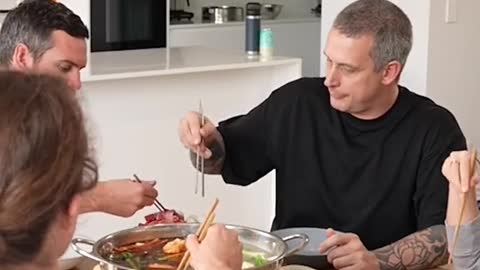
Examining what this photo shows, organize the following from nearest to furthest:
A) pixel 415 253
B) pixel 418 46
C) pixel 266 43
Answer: pixel 415 253 < pixel 418 46 < pixel 266 43

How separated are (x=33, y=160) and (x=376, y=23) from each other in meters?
1.46

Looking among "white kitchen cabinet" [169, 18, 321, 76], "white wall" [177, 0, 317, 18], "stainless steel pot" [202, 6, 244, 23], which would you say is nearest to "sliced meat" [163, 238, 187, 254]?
"white kitchen cabinet" [169, 18, 321, 76]

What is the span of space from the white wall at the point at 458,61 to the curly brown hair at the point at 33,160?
9.43ft

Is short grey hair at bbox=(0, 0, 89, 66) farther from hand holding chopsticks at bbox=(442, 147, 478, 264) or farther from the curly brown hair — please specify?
the curly brown hair

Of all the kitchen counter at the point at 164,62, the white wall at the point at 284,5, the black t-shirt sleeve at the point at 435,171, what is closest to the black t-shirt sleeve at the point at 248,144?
the black t-shirt sleeve at the point at 435,171

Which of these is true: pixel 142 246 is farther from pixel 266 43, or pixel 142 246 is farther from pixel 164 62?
pixel 266 43

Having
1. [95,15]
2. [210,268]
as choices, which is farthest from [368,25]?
[95,15]

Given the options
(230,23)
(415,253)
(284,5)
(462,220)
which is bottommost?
(415,253)

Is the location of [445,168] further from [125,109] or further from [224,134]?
[125,109]

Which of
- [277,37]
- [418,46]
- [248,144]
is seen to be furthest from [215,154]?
[277,37]

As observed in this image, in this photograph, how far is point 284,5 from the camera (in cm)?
664

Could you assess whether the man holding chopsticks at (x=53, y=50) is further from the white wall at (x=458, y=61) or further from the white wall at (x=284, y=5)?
the white wall at (x=284, y=5)

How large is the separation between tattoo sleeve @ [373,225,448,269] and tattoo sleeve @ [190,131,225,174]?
0.55 m

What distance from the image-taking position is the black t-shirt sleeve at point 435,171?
213cm
